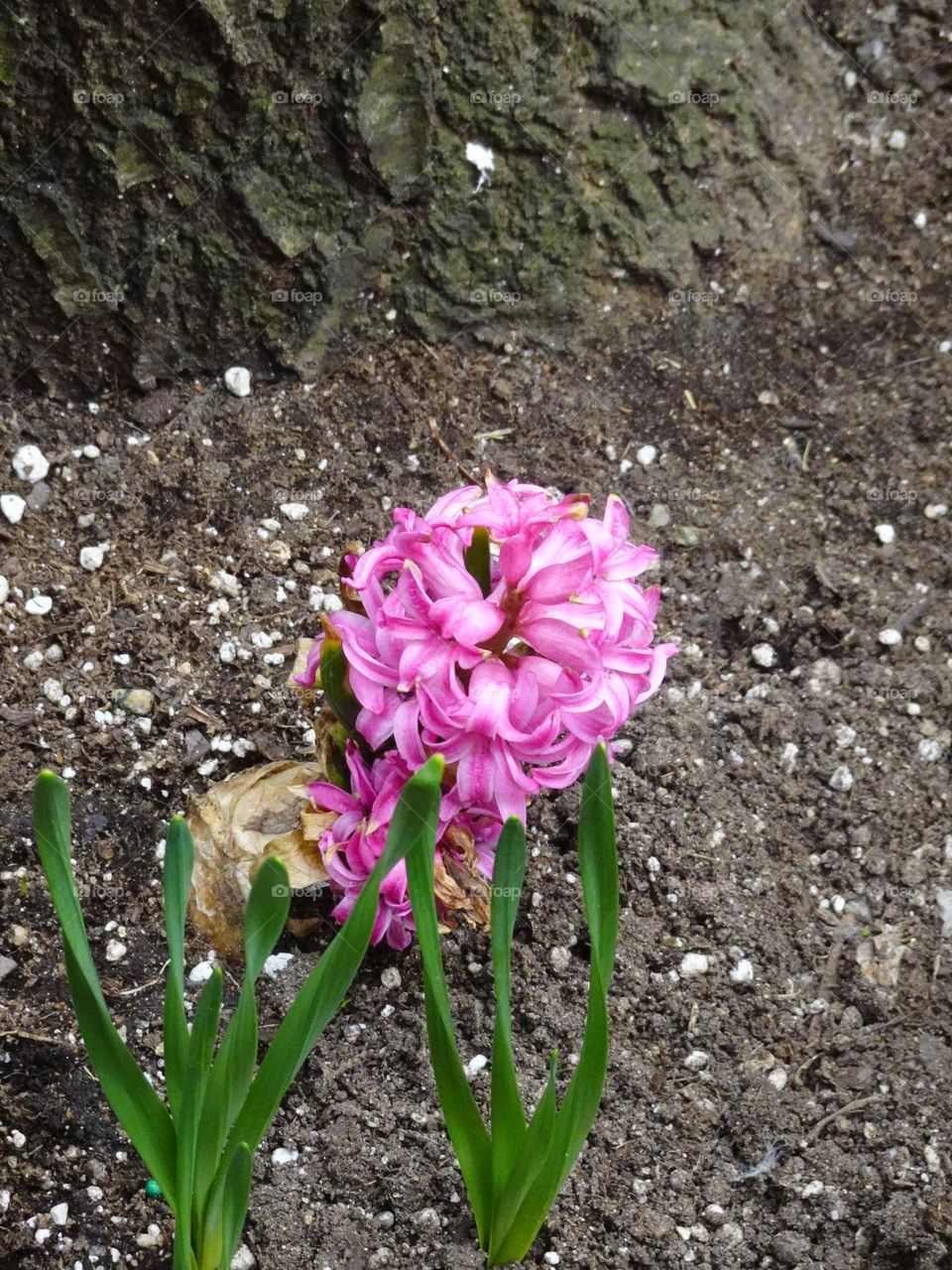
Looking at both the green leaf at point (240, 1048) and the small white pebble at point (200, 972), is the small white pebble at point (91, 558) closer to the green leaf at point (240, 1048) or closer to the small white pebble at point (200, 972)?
the small white pebble at point (200, 972)

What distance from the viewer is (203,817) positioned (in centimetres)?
205

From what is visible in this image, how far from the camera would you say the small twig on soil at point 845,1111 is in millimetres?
2061

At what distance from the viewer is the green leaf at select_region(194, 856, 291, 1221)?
1495mm

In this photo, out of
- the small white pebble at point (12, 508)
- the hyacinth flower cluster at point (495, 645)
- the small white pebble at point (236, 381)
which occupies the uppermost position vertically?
the hyacinth flower cluster at point (495, 645)

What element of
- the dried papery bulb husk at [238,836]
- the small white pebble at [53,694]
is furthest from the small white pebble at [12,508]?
the dried papery bulb husk at [238,836]

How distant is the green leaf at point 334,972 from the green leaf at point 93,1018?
0.33ft

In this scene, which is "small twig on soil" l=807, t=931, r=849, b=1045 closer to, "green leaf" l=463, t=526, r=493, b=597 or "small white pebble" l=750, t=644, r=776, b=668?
"small white pebble" l=750, t=644, r=776, b=668

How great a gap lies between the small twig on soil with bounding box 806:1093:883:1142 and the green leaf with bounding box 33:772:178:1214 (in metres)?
1.12

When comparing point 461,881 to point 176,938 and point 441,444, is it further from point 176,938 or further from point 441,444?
point 441,444

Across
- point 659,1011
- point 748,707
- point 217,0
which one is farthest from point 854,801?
point 217,0

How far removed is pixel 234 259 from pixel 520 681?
4.56 ft

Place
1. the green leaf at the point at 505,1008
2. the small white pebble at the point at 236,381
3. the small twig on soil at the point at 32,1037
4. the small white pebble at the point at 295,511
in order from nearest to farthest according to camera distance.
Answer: the green leaf at the point at 505,1008 → the small twig on soil at the point at 32,1037 → the small white pebble at the point at 295,511 → the small white pebble at the point at 236,381

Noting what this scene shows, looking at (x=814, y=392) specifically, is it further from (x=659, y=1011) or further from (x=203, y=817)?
(x=203, y=817)

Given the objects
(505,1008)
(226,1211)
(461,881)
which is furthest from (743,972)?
(226,1211)
